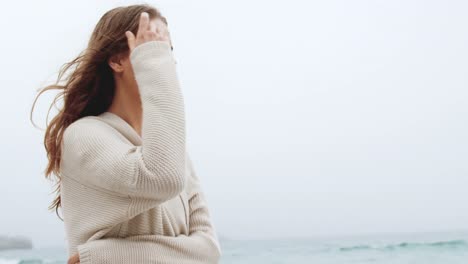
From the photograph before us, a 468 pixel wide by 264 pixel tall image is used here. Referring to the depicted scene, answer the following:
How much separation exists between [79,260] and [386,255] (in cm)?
1580

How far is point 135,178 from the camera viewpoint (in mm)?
1179

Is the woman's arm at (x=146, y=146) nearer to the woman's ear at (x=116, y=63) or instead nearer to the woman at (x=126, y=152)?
the woman at (x=126, y=152)

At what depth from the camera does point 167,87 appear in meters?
1.24

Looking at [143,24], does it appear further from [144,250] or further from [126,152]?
[144,250]

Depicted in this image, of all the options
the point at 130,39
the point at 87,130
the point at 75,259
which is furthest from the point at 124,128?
the point at 75,259

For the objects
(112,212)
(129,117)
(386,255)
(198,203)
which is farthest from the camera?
(386,255)

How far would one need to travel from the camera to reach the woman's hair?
54.1 inches

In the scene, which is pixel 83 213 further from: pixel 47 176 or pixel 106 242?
pixel 47 176

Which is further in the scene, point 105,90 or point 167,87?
point 105,90

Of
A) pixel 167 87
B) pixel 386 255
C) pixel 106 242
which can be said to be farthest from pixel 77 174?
pixel 386 255

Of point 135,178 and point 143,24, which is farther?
point 143,24

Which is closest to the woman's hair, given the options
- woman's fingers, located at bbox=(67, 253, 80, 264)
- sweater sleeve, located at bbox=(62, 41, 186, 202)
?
sweater sleeve, located at bbox=(62, 41, 186, 202)

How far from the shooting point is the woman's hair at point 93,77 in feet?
4.51

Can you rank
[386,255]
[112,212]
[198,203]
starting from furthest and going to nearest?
1. [386,255]
2. [198,203]
3. [112,212]
